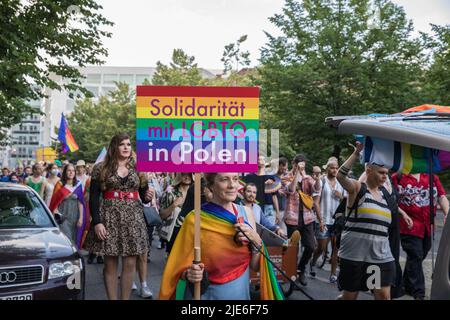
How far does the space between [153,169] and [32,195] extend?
3.54m

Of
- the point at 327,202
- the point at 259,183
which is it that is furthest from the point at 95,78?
the point at 259,183

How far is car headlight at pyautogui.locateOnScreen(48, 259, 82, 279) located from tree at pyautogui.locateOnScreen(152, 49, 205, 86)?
Result: 37.4m

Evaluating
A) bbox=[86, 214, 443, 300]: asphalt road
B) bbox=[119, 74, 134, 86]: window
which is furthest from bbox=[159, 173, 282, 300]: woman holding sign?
bbox=[119, 74, 134, 86]: window

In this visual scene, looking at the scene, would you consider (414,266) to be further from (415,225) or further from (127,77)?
(127,77)

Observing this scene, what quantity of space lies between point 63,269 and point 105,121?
163 ft

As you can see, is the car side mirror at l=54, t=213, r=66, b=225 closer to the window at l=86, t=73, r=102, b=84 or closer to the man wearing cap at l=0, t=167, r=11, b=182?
the man wearing cap at l=0, t=167, r=11, b=182

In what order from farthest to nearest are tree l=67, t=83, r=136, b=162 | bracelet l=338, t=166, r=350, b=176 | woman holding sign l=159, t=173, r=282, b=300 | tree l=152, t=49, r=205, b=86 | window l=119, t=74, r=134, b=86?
window l=119, t=74, r=134, b=86 → tree l=67, t=83, r=136, b=162 → tree l=152, t=49, r=205, b=86 → bracelet l=338, t=166, r=350, b=176 → woman holding sign l=159, t=173, r=282, b=300

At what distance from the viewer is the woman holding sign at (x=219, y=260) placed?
340 cm

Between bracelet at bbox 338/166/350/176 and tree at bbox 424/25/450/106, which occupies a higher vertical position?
tree at bbox 424/25/450/106

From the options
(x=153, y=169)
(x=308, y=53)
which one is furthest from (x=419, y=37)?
(x=153, y=169)

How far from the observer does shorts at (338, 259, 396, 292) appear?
478 centimetres

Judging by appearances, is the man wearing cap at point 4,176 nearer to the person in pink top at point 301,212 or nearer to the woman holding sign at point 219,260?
the person in pink top at point 301,212
